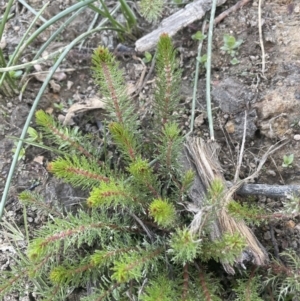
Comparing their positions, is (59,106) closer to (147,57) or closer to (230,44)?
(147,57)

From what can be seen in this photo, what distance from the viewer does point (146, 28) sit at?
2.32 metres

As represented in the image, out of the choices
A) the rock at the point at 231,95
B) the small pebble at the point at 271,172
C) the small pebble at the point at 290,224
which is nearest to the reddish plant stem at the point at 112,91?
the rock at the point at 231,95

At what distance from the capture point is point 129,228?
172 cm

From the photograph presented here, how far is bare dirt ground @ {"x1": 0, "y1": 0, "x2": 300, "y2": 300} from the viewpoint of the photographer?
1875 millimetres

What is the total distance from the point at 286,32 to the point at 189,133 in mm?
652

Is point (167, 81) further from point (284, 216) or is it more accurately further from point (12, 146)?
point (12, 146)

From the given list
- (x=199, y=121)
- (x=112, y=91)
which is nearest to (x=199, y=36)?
(x=199, y=121)

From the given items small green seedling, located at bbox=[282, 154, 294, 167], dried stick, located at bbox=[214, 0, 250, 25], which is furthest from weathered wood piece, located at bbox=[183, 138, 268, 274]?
dried stick, located at bbox=[214, 0, 250, 25]

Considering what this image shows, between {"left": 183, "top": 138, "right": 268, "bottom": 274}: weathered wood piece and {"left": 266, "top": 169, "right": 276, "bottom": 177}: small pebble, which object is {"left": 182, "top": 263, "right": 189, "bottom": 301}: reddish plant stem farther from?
{"left": 266, "top": 169, "right": 276, "bottom": 177}: small pebble

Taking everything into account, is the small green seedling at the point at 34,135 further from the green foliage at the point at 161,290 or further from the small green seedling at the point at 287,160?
the small green seedling at the point at 287,160

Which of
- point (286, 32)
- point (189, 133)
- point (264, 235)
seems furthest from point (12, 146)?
point (286, 32)

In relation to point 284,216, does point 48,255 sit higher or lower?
higher

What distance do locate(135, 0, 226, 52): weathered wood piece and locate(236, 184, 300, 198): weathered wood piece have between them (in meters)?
0.85

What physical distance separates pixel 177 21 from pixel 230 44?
29cm
